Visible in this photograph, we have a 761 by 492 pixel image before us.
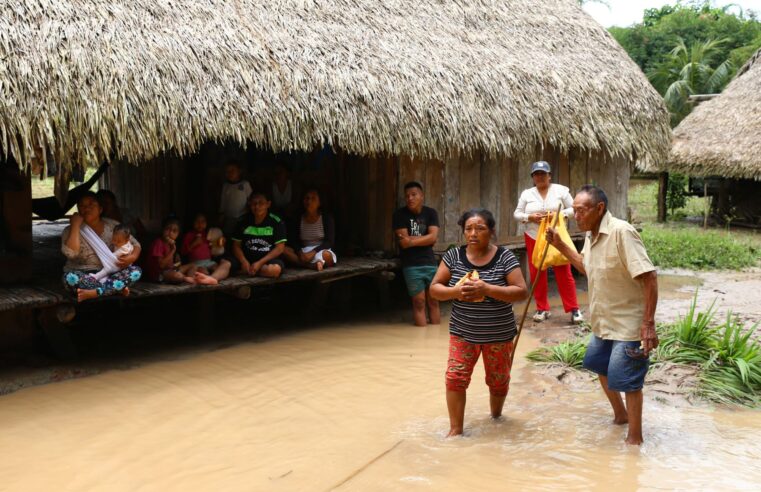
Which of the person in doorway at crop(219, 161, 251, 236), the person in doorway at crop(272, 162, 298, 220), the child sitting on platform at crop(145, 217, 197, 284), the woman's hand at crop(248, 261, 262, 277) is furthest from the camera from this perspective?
the person in doorway at crop(272, 162, 298, 220)

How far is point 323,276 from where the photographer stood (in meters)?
7.43

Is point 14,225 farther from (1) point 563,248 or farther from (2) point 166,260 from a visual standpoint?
(1) point 563,248

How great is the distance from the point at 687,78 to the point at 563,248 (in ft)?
73.4

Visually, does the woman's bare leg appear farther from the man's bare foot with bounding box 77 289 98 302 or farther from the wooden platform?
the man's bare foot with bounding box 77 289 98 302

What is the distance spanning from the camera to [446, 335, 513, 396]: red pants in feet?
14.4

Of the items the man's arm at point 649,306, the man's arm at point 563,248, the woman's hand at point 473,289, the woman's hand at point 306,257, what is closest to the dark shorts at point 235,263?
the woman's hand at point 306,257

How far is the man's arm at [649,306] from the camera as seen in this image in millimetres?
4102

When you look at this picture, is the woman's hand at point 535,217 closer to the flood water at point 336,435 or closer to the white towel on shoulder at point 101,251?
the flood water at point 336,435

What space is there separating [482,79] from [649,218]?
35.6 ft

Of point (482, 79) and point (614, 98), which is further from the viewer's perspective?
point (614, 98)

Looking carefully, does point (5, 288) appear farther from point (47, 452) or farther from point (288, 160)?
point (288, 160)

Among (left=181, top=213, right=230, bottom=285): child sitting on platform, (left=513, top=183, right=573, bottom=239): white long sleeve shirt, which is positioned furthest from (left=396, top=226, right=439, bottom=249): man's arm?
(left=181, top=213, right=230, bottom=285): child sitting on platform

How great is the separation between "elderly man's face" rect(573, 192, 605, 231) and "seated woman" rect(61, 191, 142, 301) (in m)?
3.48

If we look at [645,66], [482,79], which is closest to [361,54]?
[482,79]
